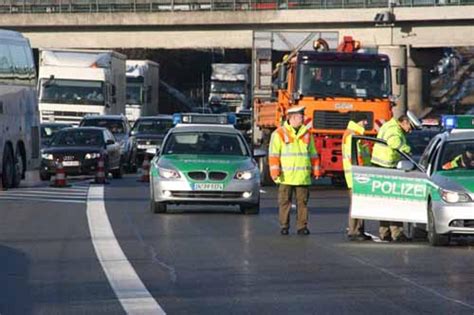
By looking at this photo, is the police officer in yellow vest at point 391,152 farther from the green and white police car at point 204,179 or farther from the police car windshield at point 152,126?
the police car windshield at point 152,126

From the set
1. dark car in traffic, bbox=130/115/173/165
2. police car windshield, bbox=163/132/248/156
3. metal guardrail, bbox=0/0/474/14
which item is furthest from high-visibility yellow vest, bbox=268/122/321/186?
metal guardrail, bbox=0/0/474/14

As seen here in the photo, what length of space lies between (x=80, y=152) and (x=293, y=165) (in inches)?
661

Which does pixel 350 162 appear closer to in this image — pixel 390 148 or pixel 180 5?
pixel 390 148

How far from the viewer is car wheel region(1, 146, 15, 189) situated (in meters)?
30.5

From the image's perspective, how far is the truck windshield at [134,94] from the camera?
58656mm

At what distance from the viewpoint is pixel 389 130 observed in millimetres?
19953

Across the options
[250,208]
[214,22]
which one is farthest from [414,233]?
[214,22]

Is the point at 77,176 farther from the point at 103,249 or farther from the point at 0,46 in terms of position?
the point at 103,249

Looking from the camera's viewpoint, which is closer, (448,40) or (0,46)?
(0,46)

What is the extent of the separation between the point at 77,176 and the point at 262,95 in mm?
5578

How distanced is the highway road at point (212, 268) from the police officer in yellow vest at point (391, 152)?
0.63m

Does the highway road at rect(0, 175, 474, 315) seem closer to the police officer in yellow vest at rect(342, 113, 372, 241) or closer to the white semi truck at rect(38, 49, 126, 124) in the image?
the police officer in yellow vest at rect(342, 113, 372, 241)

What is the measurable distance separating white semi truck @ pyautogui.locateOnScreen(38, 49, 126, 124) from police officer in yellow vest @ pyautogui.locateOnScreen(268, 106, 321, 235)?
29226 millimetres

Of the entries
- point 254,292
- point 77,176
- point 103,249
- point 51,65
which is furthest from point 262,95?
point 254,292
